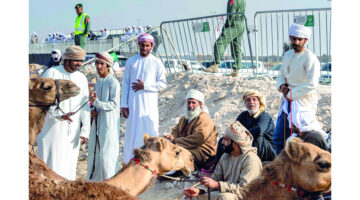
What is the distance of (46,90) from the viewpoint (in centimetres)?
494

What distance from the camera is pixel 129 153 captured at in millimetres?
7508

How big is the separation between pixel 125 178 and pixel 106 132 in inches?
114

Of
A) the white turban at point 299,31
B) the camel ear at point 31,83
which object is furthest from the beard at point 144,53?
the camel ear at point 31,83

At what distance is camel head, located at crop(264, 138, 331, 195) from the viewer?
380cm

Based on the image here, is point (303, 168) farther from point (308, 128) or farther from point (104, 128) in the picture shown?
point (104, 128)

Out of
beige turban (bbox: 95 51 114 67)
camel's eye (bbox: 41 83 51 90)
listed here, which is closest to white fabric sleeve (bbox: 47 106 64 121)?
camel's eye (bbox: 41 83 51 90)

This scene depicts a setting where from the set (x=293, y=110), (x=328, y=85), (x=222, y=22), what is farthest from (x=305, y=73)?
(x=222, y=22)

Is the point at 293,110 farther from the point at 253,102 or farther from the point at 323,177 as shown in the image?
the point at 323,177

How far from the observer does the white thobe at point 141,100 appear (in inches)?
293

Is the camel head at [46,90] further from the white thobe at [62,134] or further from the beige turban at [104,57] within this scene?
the beige turban at [104,57]

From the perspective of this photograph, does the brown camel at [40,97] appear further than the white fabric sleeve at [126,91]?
No

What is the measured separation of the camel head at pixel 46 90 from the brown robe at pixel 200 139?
2096 millimetres

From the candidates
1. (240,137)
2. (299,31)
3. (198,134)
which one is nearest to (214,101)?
(198,134)
